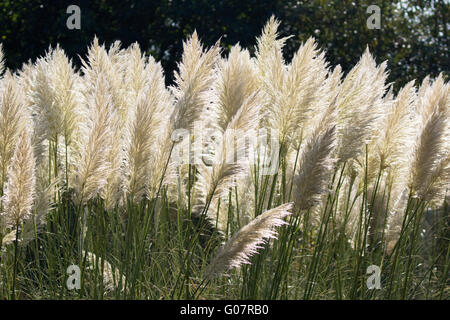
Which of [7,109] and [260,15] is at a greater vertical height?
[260,15]

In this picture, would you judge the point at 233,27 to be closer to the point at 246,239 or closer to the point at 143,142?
the point at 143,142

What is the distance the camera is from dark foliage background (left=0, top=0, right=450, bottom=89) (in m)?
12.5

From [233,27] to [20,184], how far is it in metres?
10.5

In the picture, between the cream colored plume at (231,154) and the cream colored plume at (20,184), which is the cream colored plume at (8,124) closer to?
the cream colored plume at (20,184)

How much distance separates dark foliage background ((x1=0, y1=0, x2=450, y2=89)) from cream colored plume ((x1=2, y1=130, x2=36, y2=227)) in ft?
30.9

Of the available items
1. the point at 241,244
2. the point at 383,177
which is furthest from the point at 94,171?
the point at 383,177

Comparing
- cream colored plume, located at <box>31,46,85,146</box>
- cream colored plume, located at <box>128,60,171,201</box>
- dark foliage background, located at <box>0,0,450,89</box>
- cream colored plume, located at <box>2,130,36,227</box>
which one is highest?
dark foliage background, located at <box>0,0,450,89</box>

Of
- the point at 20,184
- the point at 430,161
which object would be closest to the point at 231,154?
the point at 20,184

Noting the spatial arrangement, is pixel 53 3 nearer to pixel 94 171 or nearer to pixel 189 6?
pixel 189 6

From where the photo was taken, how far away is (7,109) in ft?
8.45

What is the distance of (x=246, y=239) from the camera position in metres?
2.17

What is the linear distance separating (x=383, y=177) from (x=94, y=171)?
214 cm

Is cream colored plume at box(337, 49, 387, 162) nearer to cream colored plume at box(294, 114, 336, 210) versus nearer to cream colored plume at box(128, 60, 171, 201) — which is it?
cream colored plume at box(294, 114, 336, 210)

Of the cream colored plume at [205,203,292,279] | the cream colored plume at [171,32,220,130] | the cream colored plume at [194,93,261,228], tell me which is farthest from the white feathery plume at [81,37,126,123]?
the cream colored plume at [205,203,292,279]
